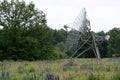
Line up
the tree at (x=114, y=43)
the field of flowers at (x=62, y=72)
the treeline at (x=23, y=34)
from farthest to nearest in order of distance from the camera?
the tree at (x=114, y=43) < the treeline at (x=23, y=34) < the field of flowers at (x=62, y=72)

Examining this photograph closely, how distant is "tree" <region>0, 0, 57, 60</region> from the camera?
107 feet

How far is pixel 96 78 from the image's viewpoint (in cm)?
736

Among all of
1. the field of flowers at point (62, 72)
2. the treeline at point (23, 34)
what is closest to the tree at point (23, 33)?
the treeline at point (23, 34)

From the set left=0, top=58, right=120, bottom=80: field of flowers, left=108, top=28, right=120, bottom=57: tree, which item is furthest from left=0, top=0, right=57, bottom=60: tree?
left=108, top=28, right=120, bottom=57: tree

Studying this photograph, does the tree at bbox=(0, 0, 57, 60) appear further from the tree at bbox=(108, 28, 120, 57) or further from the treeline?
the tree at bbox=(108, 28, 120, 57)

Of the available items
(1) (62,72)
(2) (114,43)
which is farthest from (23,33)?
→ (2) (114,43)

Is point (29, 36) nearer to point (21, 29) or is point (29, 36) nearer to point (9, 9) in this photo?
point (21, 29)

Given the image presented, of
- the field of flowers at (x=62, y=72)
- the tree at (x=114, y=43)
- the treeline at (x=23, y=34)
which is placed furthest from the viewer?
the tree at (x=114, y=43)

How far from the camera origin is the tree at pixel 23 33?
3253 centimetres

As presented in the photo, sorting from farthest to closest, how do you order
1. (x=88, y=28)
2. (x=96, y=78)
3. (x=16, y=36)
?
(x=88, y=28) < (x=16, y=36) < (x=96, y=78)

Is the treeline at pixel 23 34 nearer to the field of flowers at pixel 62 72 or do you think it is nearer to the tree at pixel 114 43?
the field of flowers at pixel 62 72

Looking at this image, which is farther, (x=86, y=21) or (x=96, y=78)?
(x=86, y=21)

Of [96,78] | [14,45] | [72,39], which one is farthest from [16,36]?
[96,78]

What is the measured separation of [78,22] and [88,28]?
3629mm
